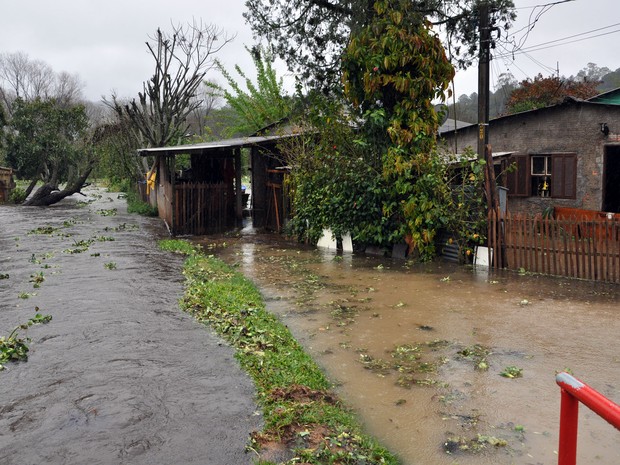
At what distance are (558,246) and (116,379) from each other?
8.02 meters

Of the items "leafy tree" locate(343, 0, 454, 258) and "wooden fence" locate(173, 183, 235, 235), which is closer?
"leafy tree" locate(343, 0, 454, 258)

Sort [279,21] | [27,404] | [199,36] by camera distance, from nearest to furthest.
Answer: [27,404]
[279,21]
[199,36]

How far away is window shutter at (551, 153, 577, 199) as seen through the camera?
16.4m

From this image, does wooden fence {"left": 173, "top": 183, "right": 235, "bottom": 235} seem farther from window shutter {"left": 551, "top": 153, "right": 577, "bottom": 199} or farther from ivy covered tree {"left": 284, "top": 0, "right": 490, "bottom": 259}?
window shutter {"left": 551, "top": 153, "right": 577, "bottom": 199}

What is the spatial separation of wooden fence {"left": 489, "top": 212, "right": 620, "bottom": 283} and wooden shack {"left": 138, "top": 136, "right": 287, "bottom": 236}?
23.2 ft

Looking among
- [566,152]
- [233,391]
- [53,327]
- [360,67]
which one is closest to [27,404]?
[233,391]

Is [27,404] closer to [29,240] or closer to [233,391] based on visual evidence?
[233,391]

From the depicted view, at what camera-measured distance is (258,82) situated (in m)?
34.7

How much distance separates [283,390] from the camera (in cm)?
545

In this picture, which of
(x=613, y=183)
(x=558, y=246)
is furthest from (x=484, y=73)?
(x=613, y=183)

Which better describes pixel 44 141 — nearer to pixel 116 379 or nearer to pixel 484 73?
pixel 484 73

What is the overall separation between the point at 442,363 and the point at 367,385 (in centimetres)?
102

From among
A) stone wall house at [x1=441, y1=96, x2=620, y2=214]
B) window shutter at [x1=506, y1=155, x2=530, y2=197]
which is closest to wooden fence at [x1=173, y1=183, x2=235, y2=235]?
stone wall house at [x1=441, y1=96, x2=620, y2=214]

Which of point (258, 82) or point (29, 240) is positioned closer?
point (29, 240)
